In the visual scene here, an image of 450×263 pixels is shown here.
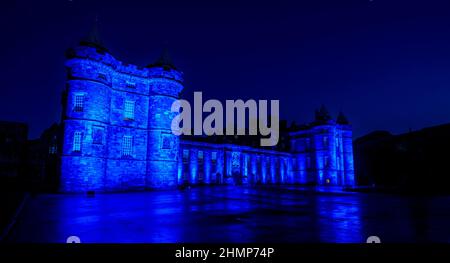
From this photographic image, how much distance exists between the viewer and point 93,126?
90.0ft

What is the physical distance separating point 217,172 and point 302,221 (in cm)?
4075

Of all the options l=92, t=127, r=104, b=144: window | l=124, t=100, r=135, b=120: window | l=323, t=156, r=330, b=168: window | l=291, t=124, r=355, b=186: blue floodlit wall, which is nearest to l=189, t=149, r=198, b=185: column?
l=124, t=100, r=135, b=120: window

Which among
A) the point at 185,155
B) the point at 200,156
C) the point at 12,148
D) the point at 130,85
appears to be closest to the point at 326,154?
the point at 200,156

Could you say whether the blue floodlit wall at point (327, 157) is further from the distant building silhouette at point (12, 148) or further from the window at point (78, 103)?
the distant building silhouette at point (12, 148)

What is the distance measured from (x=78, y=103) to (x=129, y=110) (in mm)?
6249

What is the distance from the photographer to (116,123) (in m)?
30.9

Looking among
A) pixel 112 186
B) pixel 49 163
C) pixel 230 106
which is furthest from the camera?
pixel 49 163

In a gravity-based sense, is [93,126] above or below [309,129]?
below

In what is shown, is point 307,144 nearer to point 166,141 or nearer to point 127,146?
point 166,141

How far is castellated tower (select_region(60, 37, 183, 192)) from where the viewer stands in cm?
2666

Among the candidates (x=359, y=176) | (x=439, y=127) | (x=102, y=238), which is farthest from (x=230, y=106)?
(x=359, y=176)

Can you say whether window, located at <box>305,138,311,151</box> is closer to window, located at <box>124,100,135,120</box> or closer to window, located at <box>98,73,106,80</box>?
window, located at <box>124,100,135,120</box>
